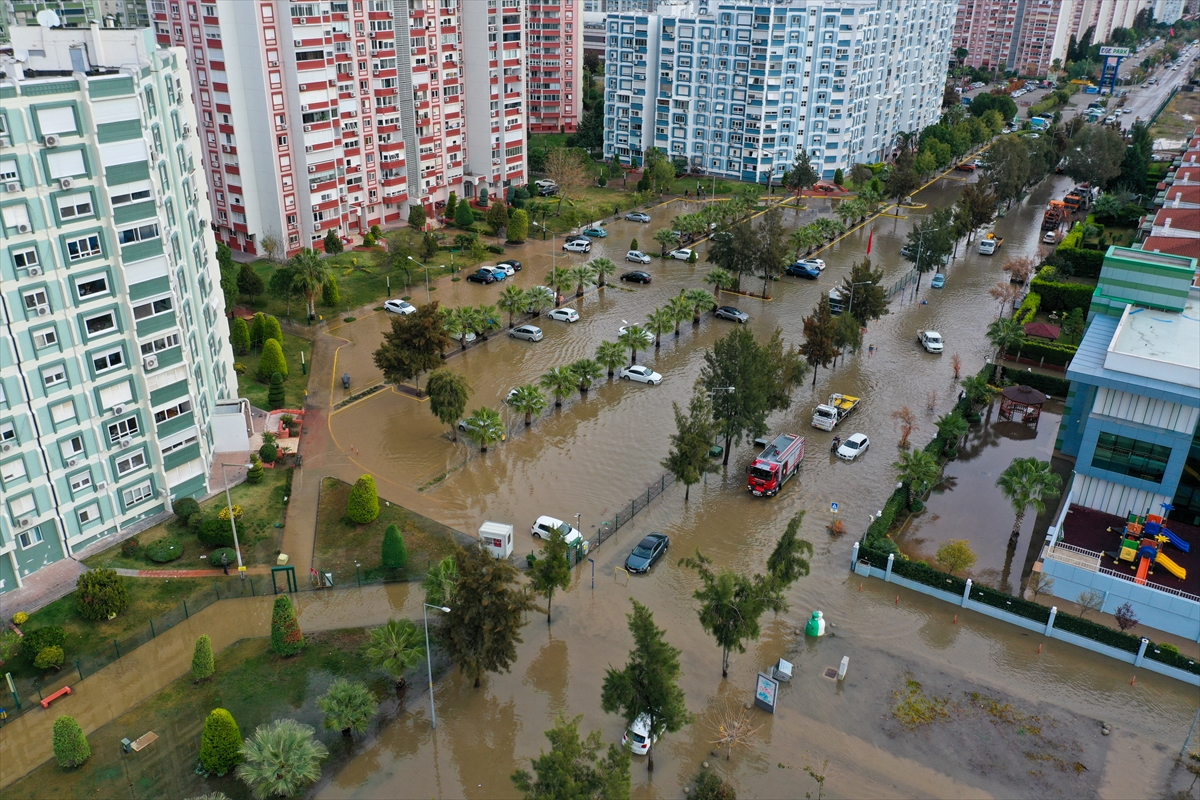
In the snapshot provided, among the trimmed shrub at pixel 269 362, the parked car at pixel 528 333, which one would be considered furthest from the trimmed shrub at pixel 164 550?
the parked car at pixel 528 333

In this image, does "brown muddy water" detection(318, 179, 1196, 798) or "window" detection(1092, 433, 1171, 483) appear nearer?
"brown muddy water" detection(318, 179, 1196, 798)

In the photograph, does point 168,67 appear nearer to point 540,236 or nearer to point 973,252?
point 540,236

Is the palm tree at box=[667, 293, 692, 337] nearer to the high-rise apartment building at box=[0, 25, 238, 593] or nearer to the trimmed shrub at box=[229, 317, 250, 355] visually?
the trimmed shrub at box=[229, 317, 250, 355]

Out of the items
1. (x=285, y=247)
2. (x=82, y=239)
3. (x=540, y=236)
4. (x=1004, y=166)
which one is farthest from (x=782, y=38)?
(x=82, y=239)

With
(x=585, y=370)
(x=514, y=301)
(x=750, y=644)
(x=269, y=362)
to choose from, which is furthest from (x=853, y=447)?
(x=269, y=362)

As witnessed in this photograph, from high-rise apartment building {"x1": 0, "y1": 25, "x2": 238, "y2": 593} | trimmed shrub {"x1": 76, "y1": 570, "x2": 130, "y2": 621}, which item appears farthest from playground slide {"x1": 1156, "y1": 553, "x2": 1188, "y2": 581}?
high-rise apartment building {"x1": 0, "y1": 25, "x2": 238, "y2": 593}

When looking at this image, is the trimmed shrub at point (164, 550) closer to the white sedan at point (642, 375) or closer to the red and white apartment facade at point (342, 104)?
the white sedan at point (642, 375)
